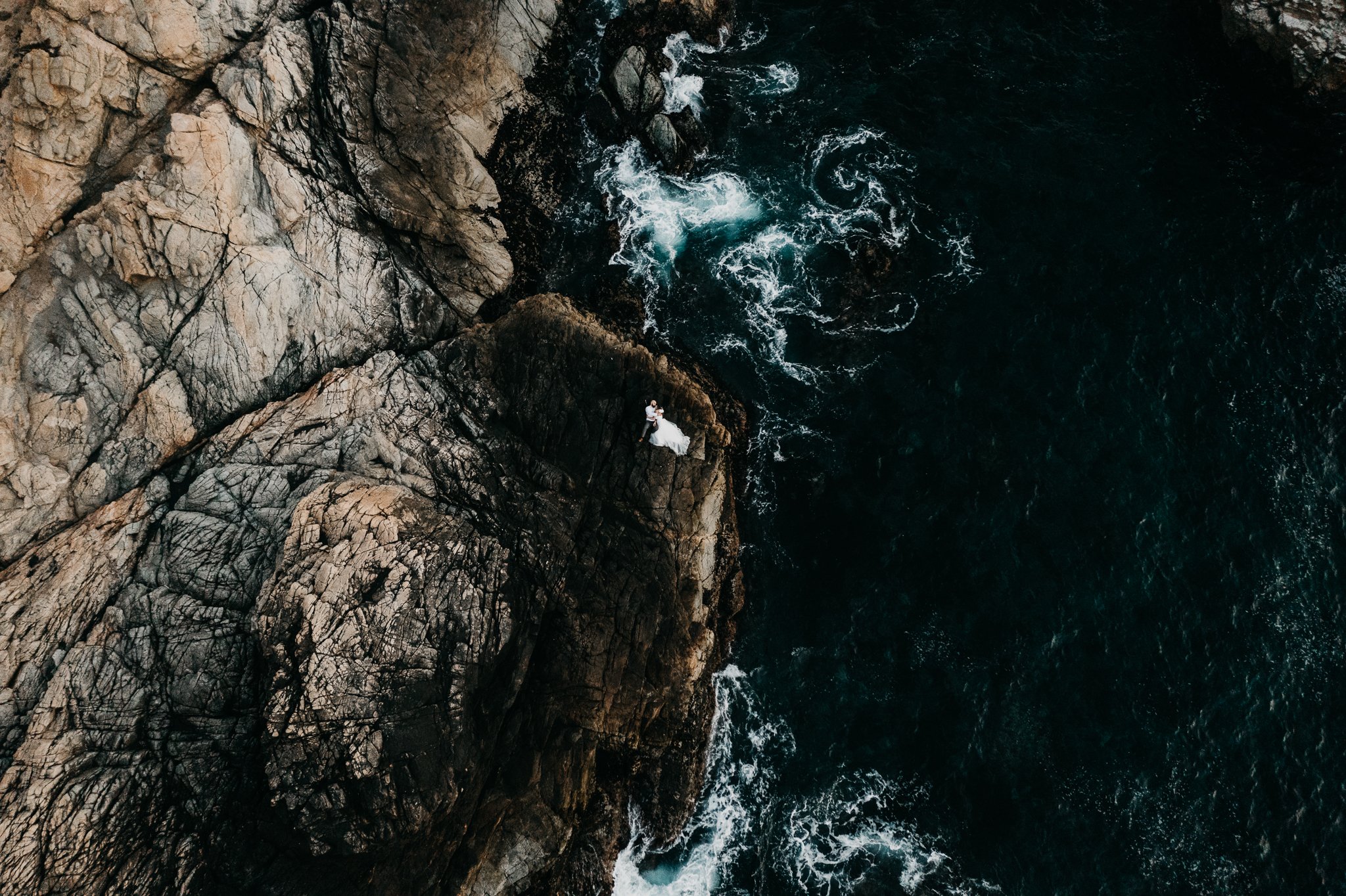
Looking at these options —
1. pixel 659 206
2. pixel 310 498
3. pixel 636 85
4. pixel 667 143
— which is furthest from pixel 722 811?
pixel 636 85

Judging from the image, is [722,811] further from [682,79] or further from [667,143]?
[682,79]

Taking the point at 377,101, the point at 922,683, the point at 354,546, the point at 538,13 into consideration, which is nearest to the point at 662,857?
the point at 922,683

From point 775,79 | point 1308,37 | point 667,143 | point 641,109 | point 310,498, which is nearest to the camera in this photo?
point 310,498

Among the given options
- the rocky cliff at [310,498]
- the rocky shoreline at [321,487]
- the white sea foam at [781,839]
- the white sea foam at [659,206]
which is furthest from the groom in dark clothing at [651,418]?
the white sea foam at [781,839]

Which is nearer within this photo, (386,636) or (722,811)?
(386,636)

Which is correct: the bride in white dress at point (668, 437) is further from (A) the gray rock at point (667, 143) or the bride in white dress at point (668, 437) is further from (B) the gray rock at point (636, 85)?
(B) the gray rock at point (636, 85)

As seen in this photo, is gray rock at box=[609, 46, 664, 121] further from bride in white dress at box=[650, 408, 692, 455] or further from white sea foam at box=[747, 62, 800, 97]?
bride in white dress at box=[650, 408, 692, 455]

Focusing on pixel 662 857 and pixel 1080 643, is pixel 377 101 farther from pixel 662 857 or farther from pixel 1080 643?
pixel 1080 643
